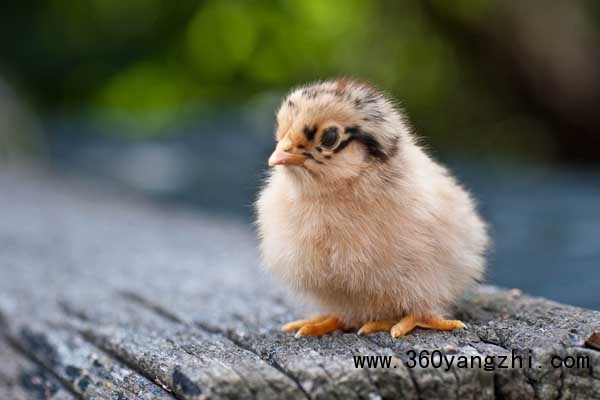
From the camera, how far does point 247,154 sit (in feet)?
32.0

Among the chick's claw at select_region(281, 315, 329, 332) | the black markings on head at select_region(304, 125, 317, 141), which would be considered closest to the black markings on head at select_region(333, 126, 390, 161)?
the black markings on head at select_region(304, 125, 317, 141)

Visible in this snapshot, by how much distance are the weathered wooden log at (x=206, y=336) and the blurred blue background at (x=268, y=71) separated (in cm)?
414

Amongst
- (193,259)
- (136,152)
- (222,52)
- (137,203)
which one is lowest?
(193,259)

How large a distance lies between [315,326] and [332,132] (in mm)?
828

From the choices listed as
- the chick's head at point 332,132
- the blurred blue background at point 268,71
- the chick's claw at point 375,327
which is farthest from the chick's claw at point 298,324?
the blurred blue background at point 268,71

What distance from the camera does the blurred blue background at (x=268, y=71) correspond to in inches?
434

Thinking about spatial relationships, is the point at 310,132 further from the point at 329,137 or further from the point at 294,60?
the point at 294,60

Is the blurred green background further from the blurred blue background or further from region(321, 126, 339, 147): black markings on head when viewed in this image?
region(321, 126, 339, 147): black markings on head

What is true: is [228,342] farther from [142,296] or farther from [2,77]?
[2,77]

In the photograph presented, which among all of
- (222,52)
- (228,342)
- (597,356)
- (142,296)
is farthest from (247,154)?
(597,356)

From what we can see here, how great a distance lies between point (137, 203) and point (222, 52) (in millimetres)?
4719

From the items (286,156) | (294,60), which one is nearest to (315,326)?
(286,156)

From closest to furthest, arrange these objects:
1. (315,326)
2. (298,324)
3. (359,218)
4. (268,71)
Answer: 1. (359,218)
2. (315,326)
3. (298,324)
4. (268,71)

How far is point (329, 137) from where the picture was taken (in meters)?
3.24
